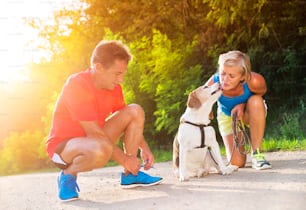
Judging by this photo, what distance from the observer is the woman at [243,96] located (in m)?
4.91

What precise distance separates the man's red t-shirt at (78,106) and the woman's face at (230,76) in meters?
1.06

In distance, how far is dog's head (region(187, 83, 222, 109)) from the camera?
480cm

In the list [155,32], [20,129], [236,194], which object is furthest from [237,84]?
[20,129]

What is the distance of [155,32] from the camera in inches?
381

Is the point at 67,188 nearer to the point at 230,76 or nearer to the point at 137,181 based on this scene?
the point at 137,181

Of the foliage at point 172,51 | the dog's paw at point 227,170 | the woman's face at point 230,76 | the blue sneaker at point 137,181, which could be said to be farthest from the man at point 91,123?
the foliage at point 172,51

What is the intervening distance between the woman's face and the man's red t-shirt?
1059 millimetres

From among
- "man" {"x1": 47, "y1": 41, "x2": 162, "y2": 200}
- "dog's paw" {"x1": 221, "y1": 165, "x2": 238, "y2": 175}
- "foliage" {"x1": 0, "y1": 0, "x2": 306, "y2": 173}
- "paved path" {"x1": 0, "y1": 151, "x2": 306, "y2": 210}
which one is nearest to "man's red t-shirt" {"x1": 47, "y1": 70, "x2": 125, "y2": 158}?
"man" {"x1": 47, "y1": 41, "x2": 162, "y2": 200}

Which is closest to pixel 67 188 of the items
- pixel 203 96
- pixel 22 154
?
pixel 203 96

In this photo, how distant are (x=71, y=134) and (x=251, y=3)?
20.5ft

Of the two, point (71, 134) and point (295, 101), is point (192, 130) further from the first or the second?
point (295, 101)

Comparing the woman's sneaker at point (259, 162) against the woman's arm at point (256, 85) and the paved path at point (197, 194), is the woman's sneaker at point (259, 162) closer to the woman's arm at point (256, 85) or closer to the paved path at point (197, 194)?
the paved path at point (197, 194)

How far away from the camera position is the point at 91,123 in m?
4.11

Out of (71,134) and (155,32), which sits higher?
(155,32)
